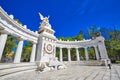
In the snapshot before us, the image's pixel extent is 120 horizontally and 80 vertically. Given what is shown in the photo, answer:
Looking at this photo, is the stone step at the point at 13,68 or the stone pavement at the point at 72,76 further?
the stone step at the point at 13,68

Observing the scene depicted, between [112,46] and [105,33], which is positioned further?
[105,33]

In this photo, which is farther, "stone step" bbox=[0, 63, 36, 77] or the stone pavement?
"stone step" bbox=[0, 63, 36, 77]

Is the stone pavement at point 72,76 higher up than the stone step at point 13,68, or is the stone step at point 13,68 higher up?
the stone step at point 13,68

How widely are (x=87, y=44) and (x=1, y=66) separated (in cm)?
2476

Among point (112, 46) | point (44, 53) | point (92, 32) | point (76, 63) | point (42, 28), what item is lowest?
point (76, 63)

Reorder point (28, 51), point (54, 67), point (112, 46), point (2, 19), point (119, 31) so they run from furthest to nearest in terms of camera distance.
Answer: point (119, 31) → point (28, 51) → point (112, 46) → point (54, 67) → point (2, 19)

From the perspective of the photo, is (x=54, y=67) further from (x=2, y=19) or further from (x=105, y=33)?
(x=105, y=33)

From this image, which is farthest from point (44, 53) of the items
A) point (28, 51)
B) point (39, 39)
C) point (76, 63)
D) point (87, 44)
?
point (28, 51)

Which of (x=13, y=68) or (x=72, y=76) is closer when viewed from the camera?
(x=72, y=76)

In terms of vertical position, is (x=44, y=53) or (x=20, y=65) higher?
(x=44, y=53)

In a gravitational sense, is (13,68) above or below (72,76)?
above

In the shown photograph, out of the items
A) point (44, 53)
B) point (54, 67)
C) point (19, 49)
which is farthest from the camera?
point (44, 53)

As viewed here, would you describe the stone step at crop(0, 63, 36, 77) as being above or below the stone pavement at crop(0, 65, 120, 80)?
above

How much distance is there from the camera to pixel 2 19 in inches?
477
